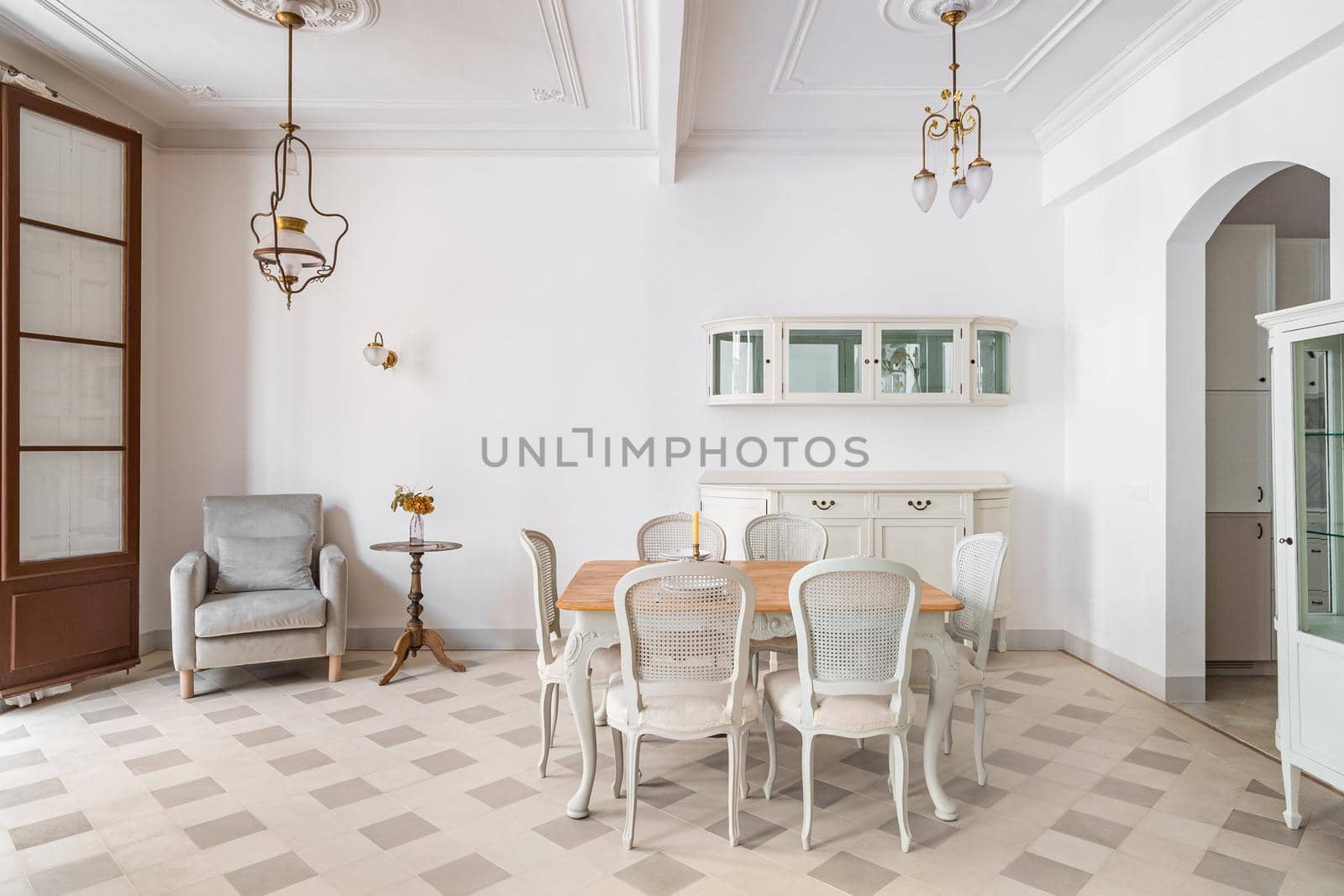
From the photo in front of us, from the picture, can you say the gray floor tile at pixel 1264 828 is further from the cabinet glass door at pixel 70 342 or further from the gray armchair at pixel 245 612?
the cabinet glass door at pixel 70 342

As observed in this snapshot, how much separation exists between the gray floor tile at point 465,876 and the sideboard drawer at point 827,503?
2700 millimetres

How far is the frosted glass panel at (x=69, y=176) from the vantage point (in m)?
3.93

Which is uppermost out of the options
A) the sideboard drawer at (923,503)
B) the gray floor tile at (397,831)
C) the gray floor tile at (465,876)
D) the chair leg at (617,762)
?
the sideboard drawer at (923,503)

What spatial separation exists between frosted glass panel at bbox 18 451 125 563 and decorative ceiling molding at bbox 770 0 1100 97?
14.5 feet

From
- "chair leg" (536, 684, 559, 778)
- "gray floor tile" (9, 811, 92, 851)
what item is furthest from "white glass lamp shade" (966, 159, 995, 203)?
"gray floor tile" (9, 811, 92, 851)

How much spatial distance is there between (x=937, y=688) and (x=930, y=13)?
3.04 m

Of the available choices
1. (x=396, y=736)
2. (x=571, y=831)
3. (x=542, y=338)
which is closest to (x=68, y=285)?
(x=542, y=338)

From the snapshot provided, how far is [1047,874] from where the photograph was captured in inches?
95.2

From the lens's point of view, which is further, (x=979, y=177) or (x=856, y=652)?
(x=979, y=177)

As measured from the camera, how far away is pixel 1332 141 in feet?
Answer: 9.90

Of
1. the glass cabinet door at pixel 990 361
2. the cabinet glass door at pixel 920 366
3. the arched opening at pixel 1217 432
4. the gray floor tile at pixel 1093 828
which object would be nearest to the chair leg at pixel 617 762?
the gray floor tile at pixel 1093 828

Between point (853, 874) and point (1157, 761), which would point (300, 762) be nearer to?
point (853, 874)

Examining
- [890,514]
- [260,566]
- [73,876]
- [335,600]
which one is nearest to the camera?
[73,876]

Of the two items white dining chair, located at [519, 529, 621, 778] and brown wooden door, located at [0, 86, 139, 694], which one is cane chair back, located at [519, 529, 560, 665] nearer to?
white dining chair, located at [519, 529, 621, 778]
